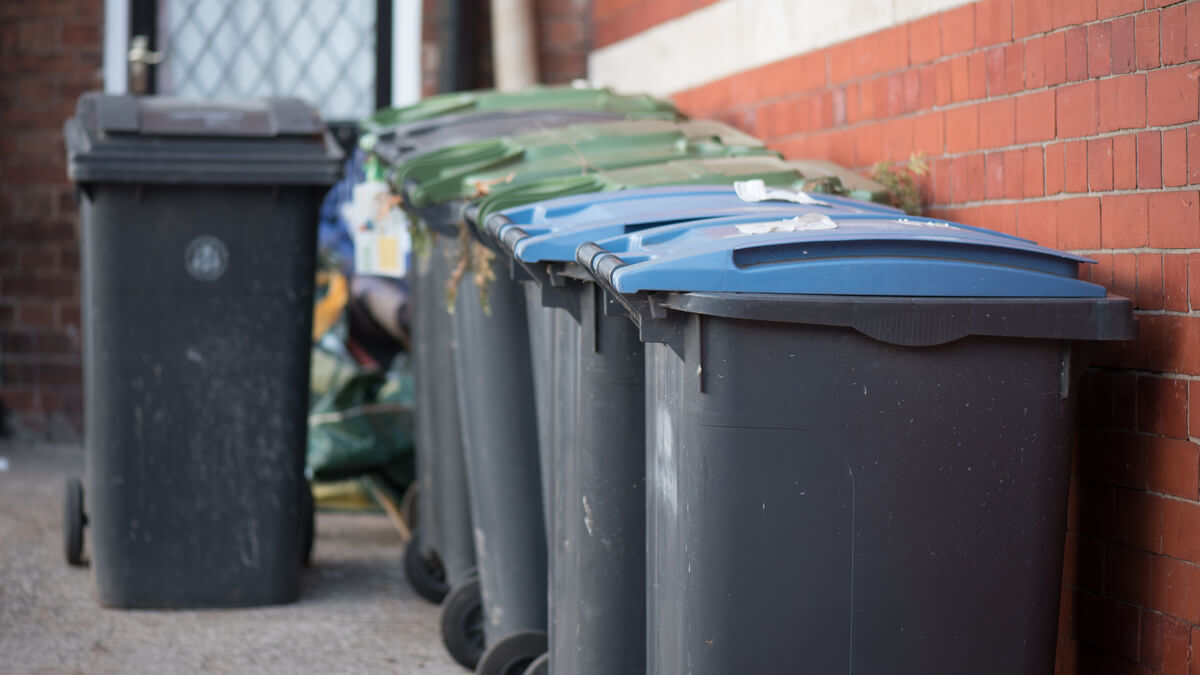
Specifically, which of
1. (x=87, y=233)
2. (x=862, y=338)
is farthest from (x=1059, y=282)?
(x=87, y=233)

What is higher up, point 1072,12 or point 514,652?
point 1072,12

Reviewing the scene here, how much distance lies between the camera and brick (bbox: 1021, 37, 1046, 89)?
3.03 meters

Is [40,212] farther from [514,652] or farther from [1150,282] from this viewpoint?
[1150,282]

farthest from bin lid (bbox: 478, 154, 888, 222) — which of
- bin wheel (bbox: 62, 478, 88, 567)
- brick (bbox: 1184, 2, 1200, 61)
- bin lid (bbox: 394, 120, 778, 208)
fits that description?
bin wheel (bbox: 62, 478, 88, 567)

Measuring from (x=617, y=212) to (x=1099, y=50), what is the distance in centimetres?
111

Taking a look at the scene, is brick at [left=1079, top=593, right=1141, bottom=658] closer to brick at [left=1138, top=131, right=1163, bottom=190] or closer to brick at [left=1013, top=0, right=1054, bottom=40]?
brick at [left=1138, top=131, right=1163, bottom=190]

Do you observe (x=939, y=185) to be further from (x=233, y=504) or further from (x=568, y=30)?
(x=568, y=30)

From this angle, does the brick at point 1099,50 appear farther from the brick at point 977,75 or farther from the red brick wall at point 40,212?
the red brick wall at point 40,212

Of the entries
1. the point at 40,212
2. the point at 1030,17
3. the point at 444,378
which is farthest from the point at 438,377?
the point at 40,212

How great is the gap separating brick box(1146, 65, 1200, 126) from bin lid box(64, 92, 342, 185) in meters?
2.56

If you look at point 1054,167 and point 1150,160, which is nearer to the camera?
point 1150,160

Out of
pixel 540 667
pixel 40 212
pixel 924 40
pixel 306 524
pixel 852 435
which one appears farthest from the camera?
pixel 40 212

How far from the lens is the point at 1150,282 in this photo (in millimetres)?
2652

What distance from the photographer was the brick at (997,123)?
10.4 ft
